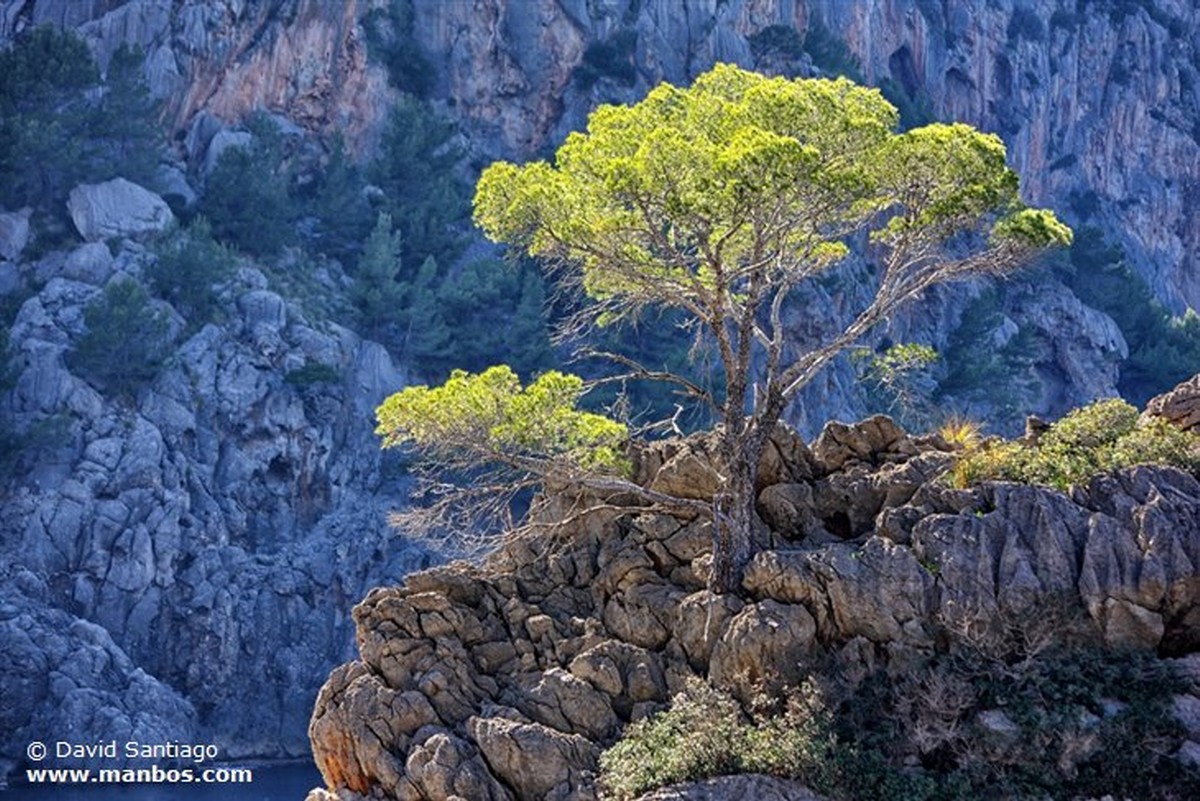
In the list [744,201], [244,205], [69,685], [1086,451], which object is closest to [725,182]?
[744,201]

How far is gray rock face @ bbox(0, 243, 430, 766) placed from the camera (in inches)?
2153

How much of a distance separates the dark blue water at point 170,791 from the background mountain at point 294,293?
3.36m

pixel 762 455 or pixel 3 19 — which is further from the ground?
pixel 762 455

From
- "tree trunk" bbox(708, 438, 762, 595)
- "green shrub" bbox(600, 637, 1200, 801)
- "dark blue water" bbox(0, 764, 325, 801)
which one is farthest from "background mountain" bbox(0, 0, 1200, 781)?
"green shrub" bbox(600, 637, 1200, 801)

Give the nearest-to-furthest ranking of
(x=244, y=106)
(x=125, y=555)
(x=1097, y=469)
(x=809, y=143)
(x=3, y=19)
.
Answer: (x=1097, y=469) → (x=809, y=143) → (x=125, y=555) → (x=3, y=19) → (x=244, y=106)

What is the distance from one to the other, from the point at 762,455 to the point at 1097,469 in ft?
14.0

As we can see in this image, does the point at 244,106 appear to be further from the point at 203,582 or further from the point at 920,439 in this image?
the point at 920,439

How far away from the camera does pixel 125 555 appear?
58156 mm

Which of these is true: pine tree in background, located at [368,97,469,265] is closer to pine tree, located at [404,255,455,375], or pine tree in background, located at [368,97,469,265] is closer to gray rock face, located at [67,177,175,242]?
pine tree, located at [404,255,455,375]

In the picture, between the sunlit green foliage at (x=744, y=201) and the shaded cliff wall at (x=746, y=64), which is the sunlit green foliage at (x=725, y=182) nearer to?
the sunlit green foliage at (x=744, y=201)

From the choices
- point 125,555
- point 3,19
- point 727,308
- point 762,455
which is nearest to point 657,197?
point 727,308

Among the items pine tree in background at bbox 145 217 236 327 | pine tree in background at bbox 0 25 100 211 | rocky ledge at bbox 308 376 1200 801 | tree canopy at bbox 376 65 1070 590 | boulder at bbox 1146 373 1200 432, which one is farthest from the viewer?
pine tree in background at bbox 0 25 100 211

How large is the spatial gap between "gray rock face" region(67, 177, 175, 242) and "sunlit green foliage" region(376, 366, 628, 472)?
45.1 m

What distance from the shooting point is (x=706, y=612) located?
22.0 metres
